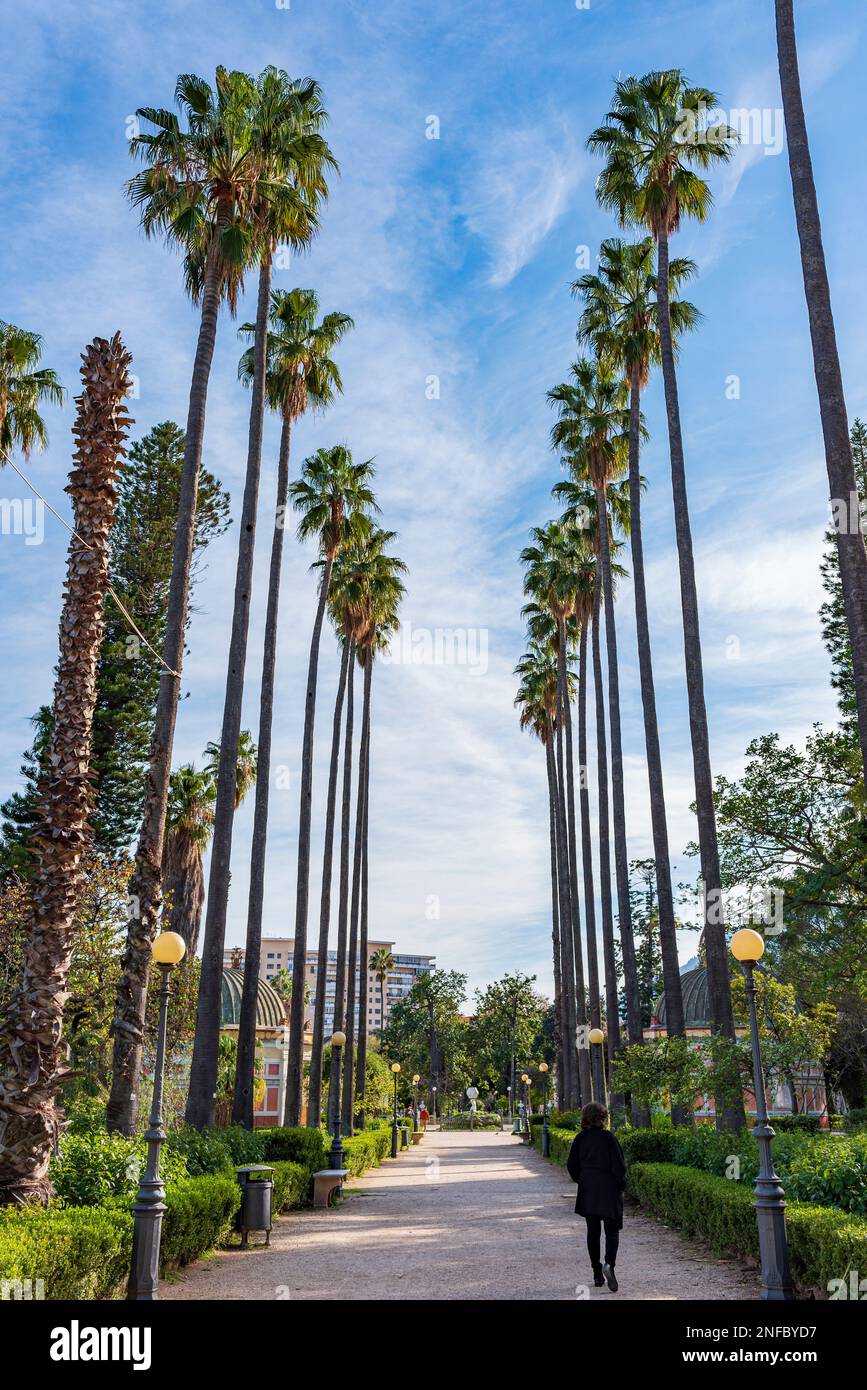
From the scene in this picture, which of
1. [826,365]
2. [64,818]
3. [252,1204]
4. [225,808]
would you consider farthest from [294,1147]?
[826,365]

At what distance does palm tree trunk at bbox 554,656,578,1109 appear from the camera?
37.8 metres

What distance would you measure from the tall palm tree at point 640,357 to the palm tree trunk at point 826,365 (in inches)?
340

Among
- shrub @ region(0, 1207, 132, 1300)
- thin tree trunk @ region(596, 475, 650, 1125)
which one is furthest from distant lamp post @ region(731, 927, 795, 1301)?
thin tree trunk @ region(596, 475, 650, 1125)

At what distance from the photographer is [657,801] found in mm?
21000

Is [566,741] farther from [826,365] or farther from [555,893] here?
[826,365]

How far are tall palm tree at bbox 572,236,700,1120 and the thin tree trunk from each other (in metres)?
2.91

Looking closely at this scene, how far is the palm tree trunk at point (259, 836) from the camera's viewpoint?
61.1 feet

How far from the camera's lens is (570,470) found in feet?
101

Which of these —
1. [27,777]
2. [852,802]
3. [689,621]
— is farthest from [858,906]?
[27,777]

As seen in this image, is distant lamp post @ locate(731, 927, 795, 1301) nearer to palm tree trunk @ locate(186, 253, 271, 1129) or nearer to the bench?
palm tree trunk @ locate(186, 253, 271, 1129)

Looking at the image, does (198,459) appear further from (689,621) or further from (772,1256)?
(772,1256)

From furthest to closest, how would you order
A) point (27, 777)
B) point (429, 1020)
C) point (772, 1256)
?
point (429, 1020), point (27, 777), point (772, 1256)

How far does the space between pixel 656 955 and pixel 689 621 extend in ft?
198

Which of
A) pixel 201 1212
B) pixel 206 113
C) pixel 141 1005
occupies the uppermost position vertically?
pixel 206 113
